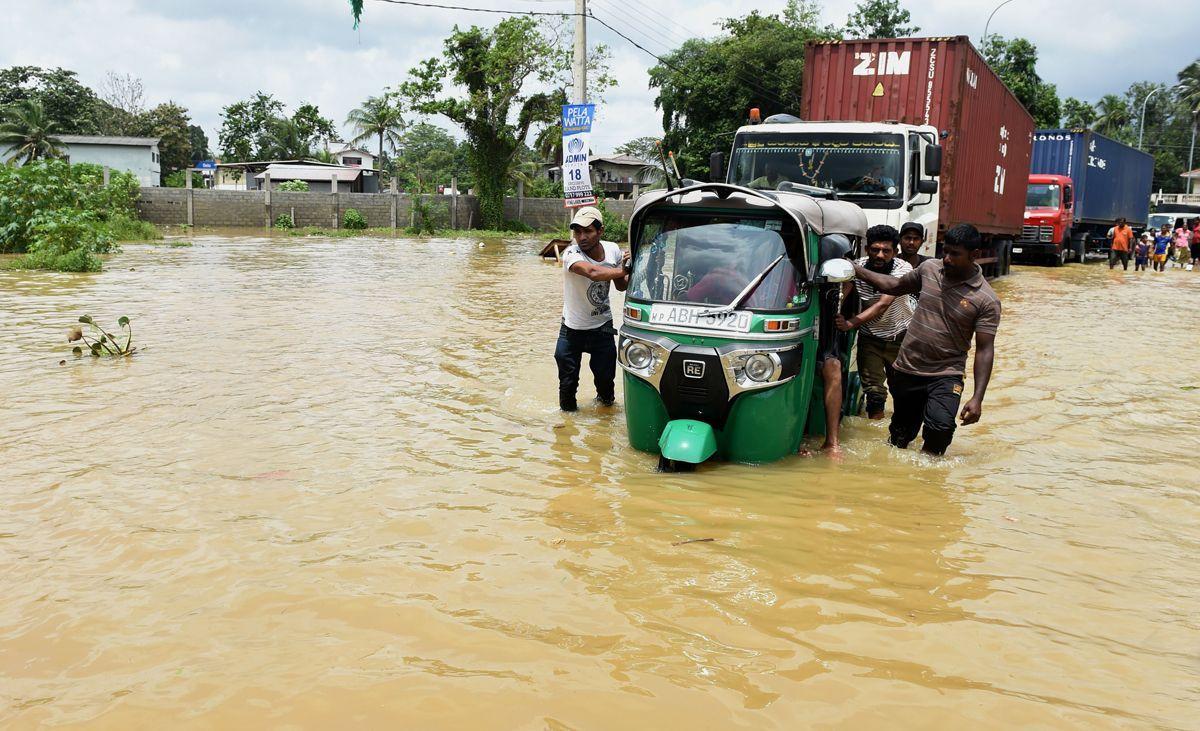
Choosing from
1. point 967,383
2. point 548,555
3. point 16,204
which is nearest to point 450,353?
point 967,383

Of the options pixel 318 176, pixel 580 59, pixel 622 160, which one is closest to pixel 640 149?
pixel 622 160

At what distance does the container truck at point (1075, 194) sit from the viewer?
26172 millimetres

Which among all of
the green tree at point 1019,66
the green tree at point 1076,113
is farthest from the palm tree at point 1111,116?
the green tree at point 1019,66

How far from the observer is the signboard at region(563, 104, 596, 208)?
12.3 meters

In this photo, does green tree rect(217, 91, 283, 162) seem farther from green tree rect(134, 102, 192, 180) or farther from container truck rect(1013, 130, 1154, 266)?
container truck rect(1013, 130, 1154, 266)

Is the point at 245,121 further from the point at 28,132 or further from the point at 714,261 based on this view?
the point at 714,261

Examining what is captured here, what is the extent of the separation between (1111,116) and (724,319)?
8954 centimetres

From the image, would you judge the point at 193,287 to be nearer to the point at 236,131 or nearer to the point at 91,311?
the point at 91,311

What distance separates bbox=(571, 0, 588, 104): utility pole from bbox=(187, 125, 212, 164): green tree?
232 feet

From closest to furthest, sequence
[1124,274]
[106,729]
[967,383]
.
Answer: [106,729], [967,383], [1124,274]

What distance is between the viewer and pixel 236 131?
243ft

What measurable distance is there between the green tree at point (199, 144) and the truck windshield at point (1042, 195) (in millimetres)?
69974

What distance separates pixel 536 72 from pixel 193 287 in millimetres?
25370

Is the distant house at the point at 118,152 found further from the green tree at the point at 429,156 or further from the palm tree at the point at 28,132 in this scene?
the green tree at the point at 429,156
